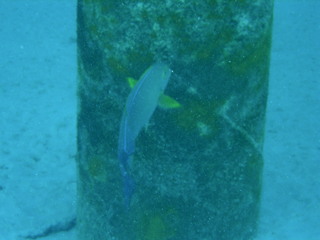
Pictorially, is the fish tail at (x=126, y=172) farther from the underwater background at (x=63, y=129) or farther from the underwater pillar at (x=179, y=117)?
the underwater background at (x=63, y=129)

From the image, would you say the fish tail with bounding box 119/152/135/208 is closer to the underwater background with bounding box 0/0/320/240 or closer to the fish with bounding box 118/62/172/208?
the fish with bounding box 118/62/172/208

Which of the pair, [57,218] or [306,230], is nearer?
[306,230]

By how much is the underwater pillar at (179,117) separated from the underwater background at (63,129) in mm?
681

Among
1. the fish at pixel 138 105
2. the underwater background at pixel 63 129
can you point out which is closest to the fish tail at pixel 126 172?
the fish at pixel 138 105

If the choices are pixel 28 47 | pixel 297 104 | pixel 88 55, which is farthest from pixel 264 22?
pixel 28 47

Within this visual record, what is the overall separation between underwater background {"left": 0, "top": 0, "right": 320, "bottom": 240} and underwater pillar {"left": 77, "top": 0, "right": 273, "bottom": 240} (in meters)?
0.68

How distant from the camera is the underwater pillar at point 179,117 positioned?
2.57 metres

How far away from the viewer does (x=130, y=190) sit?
2.39 meters

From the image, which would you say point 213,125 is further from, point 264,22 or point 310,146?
point 310,146

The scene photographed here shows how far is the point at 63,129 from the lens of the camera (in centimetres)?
528

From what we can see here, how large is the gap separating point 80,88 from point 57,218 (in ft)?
4.59

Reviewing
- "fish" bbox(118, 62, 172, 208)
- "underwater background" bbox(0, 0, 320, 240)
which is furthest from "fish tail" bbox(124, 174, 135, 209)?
"underwater background" bbox(0, 0, 320, 240)

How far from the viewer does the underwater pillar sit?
8.42 ft

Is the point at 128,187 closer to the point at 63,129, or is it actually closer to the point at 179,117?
the point at 179,117
